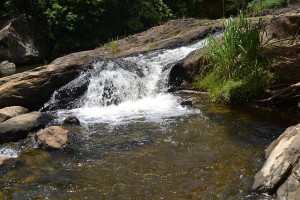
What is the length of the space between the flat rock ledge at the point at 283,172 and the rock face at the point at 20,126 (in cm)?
448

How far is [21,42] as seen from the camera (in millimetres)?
14609

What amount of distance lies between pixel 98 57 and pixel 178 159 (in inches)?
219

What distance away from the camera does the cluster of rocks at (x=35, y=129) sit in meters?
6.71

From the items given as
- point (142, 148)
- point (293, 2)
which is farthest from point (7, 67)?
point (293, 2)

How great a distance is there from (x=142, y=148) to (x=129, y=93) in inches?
127

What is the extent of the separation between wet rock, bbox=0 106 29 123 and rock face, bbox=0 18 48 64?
6.12 meters

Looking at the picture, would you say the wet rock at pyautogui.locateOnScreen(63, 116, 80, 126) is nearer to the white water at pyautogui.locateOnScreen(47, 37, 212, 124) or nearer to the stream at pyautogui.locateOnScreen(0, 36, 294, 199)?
the stream at pyautogui.locateOnScreen(0, 36, 294, 199)

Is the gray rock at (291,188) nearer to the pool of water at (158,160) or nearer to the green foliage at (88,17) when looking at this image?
the pool of water at (158,160)

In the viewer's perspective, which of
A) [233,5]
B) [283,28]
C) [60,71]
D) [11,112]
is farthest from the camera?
[233,5]

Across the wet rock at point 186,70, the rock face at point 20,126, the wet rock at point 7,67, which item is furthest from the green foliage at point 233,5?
the rock face at point 20,126

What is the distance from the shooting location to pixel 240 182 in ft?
16.4

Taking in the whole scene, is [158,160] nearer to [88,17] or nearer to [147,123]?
[147,123]

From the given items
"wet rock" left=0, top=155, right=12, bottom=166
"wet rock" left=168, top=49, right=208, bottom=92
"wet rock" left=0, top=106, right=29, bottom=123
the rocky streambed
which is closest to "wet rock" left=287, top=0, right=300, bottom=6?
the rocky streambed

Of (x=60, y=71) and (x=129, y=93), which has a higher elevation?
(x=60, y=71)
